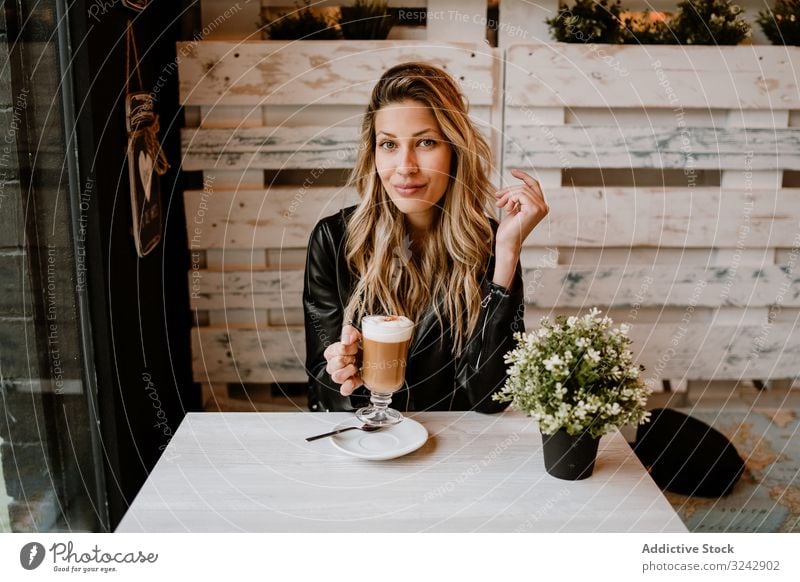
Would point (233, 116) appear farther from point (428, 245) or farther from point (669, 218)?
point (669, 218)

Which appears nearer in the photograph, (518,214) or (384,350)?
(384,350)

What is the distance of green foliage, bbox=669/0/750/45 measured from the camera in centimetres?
174

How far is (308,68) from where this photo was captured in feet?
5.80

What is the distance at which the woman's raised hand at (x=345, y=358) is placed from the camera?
109 centimetres

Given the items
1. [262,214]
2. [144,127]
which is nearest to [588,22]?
[262,214]

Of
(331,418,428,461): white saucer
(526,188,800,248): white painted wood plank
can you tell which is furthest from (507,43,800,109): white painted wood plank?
(331,418,428,461): white saucer

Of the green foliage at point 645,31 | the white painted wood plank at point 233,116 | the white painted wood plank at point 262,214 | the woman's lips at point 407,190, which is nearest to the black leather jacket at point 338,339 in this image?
the woman's lips at point 407,190

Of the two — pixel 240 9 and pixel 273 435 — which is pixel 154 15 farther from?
pixel 273 435

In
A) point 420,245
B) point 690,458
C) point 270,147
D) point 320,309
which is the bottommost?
point 690,458

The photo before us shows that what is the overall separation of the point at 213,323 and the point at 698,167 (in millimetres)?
1391

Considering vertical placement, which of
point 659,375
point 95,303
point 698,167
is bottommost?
point 659,375

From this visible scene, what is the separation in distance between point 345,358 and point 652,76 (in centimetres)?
121
